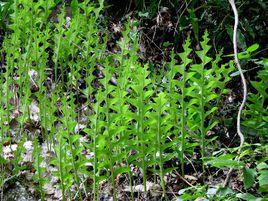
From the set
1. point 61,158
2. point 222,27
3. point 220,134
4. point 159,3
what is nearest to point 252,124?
point 220,134

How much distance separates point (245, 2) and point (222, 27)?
256 mm

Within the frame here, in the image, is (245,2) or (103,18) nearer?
(245,2)

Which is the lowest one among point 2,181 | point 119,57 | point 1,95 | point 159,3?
point 2,181

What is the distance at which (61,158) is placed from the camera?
8.11 ft

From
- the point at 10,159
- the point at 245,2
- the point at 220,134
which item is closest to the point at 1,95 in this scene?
the point at 10,159

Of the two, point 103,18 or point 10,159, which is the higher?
point 103,18

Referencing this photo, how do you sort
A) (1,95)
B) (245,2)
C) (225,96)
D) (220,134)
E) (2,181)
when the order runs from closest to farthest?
(2,181) → (1,95) → (220,134) → (225,96) → (245,2)

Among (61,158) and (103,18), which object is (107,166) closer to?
(61,158)

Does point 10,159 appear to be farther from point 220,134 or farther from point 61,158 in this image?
point 220,134

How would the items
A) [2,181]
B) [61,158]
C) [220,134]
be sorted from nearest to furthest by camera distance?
[61,158] → [2,181] → [220,134]

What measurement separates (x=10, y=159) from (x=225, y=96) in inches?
59.8

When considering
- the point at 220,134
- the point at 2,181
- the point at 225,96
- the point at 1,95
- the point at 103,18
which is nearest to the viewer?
the point at 2,181

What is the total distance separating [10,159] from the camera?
3.11 meters

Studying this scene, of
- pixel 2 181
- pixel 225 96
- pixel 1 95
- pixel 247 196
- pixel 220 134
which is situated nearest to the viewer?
pixel 247 196
